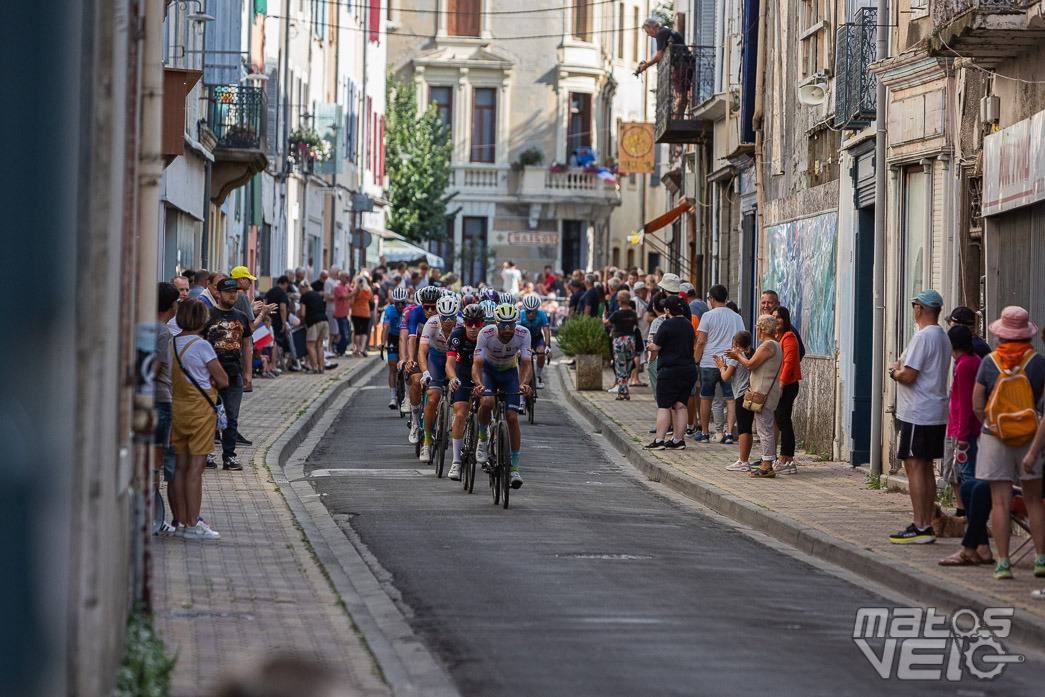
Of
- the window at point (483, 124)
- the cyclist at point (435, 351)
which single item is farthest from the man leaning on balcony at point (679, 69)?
the window at point (483, 124)

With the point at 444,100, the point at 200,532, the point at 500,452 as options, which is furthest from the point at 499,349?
the point at 444,100

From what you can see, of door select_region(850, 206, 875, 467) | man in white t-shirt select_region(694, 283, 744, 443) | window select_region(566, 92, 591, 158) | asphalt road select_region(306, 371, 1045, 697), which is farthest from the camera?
window select_region(566, 92, 591, 158)

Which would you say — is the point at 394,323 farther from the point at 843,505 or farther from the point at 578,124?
the point at 578,124

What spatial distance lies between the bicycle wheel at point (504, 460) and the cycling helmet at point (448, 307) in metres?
2.52

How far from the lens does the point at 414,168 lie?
2448 inches

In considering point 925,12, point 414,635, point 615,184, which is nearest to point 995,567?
point 414,635

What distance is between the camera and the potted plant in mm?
29812

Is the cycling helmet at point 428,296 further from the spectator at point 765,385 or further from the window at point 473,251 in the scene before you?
the window at point 473,251

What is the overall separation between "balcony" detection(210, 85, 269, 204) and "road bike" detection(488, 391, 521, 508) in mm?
16097

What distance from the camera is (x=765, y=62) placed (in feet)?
79.0

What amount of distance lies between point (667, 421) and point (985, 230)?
611cm

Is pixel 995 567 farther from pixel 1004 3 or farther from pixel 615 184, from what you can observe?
pixel 615 184

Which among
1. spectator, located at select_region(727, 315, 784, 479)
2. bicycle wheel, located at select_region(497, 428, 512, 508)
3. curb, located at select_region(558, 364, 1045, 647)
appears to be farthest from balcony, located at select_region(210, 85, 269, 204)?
bicycle wheel, located at select_region(497, 428, 512, 508)

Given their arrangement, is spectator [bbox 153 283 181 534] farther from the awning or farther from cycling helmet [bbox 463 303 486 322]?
the awning
